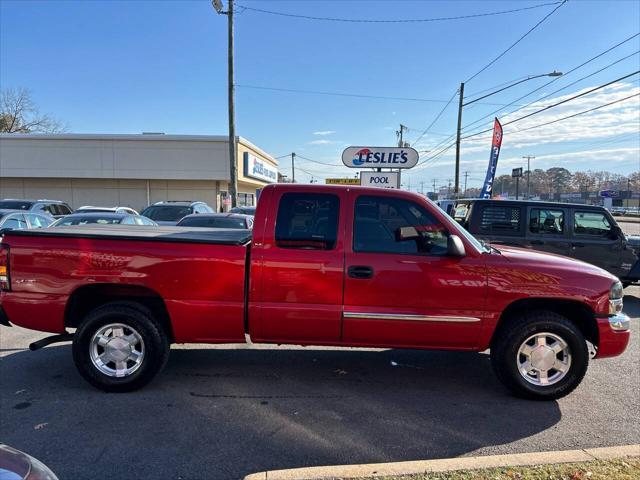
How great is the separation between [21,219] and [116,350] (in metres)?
8.12

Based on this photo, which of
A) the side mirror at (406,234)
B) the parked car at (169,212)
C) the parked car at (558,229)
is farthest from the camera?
the parked car at (169,212)

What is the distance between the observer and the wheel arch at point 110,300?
398 cm

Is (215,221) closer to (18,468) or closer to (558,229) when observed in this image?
(558,229)

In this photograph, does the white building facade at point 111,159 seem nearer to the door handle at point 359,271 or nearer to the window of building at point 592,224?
the window of building at point 592,224

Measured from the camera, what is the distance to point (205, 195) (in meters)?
29.8

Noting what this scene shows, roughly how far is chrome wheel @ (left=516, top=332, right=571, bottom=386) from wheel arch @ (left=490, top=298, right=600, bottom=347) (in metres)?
0.25

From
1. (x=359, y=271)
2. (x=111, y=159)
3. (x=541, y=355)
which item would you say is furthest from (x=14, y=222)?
(x=111, y=159)

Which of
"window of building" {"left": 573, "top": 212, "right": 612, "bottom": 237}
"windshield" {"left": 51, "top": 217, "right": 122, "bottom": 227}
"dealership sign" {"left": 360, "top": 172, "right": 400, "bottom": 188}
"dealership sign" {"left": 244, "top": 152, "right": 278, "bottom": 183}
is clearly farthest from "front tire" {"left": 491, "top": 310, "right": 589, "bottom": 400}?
"dealership sign" {"left": 244, "top": 152, "right": 278, "bottom": 183}

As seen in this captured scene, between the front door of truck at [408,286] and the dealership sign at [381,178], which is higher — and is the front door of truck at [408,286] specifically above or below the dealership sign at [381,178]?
below

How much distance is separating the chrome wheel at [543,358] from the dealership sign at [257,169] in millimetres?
28589

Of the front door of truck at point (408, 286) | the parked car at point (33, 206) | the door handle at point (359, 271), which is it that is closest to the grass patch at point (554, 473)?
the front door of truck at point (408, 286)

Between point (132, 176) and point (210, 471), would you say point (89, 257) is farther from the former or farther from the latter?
point (132, 176)

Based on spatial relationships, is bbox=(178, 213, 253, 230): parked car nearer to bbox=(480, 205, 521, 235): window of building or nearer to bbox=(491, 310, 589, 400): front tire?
bbox=(480, 205, 521, 235): window of building

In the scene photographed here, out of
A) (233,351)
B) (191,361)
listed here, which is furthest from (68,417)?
(233,351)
